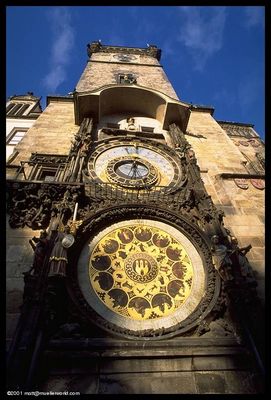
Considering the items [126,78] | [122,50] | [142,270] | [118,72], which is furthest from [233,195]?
[122,50]

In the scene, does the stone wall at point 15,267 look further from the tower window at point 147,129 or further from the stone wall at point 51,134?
the tower window at point 147,129

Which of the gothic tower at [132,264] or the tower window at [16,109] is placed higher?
the tower window at [16,109]

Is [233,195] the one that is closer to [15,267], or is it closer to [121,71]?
[15,267]

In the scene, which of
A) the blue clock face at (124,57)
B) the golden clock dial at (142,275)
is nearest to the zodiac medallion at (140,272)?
the golden clock dial at (142,275)

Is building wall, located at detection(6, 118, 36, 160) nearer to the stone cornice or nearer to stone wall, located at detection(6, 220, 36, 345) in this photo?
stone wall, located at detection(6, 220, 36, 345)

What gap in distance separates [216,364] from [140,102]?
1029 centimetres

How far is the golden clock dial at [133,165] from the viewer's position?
9.09m

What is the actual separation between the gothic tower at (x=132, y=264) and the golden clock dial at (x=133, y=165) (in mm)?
41

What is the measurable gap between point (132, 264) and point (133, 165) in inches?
153

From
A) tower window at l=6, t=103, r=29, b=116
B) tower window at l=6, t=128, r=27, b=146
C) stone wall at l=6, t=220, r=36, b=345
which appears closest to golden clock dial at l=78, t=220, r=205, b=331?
stone wall at l=6, t=220, r=36, b=345

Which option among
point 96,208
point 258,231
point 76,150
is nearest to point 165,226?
point 96,208

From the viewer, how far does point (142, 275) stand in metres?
6.46
